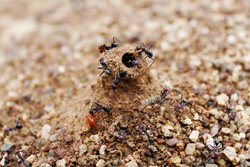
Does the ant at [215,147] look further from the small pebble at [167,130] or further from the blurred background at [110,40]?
the blurred background at [110,40]

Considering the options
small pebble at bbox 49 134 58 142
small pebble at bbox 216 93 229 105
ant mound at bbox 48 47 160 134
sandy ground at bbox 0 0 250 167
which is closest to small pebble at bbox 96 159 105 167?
sandy ground at bbox 0 0 250 167

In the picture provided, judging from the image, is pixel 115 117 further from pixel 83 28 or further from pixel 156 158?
pixel 83 28

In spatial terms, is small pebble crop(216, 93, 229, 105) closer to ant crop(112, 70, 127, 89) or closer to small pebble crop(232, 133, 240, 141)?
small pebble crop(232, 133, 240, 141)

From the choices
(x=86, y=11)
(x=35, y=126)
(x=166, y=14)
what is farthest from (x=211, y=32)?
(x=35, y=126)

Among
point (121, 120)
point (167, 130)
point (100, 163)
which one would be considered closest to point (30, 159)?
point (100, 163)

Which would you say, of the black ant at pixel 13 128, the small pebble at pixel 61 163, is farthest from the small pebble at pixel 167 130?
the black ant at pixel 13 128

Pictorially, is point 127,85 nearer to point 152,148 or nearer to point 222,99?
point 152,148
